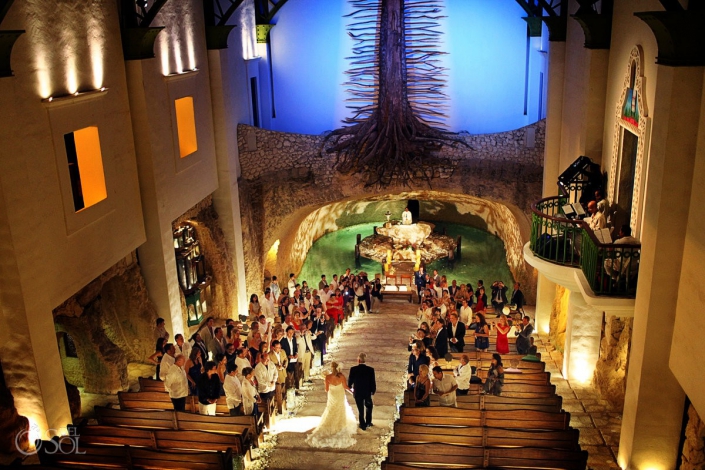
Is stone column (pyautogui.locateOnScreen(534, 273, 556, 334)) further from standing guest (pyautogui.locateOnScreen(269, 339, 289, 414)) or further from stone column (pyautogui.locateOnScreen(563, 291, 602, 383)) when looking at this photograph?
standing guest (pyautogui.locateOnScreen(269, 339, 289, 414))

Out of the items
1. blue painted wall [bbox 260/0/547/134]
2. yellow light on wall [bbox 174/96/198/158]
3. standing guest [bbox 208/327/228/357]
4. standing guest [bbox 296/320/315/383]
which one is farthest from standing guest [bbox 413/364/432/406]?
blue painted wall [bbox 260/0/547/134]

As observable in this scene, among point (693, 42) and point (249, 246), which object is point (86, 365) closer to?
point (249, 246)

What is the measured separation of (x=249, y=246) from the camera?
60.9 feet

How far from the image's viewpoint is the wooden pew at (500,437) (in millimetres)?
8570

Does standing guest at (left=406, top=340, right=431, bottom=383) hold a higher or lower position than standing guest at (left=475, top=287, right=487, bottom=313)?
higher

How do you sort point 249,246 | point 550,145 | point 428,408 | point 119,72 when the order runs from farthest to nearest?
point 249,246 < point 550,145 < point 119,72 < point 428,408

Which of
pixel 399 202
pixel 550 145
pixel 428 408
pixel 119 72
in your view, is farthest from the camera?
pixel 399 202

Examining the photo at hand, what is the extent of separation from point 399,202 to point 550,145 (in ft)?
45.3

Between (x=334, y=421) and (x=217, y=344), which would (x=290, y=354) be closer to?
(x=217, y=344)

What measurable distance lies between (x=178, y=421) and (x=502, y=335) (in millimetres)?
5765

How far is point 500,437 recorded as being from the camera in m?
8.64

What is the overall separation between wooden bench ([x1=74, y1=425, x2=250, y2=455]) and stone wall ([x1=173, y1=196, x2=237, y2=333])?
7.36 metres

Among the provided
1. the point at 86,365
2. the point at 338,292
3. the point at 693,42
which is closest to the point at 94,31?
the point at 86,365

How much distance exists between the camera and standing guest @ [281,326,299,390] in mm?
11680
